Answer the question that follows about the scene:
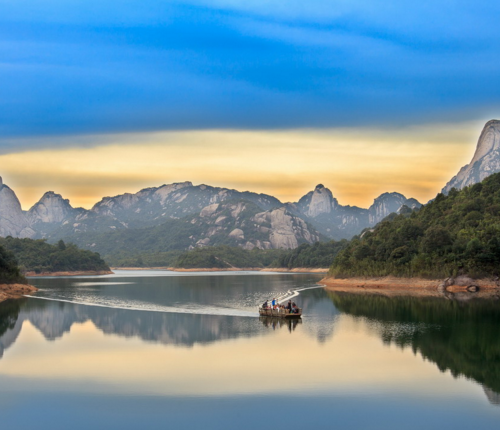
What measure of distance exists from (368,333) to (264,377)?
62.9ft

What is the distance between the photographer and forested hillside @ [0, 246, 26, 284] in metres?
90.7

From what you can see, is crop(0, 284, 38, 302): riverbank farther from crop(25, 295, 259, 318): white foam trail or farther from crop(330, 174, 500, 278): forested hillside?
crop(330, 174, 500, 278): forested hillside

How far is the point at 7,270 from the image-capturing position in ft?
306

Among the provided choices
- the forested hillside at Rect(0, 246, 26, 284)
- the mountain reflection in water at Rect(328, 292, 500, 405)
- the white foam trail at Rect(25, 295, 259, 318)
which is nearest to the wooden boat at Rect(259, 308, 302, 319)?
the white foam trail at Rect(25, 295, 259, 318)

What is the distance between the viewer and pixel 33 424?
2348cm

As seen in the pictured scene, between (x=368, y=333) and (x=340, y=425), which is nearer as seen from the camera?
(x=340, y=425)

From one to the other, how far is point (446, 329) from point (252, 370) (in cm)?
2215

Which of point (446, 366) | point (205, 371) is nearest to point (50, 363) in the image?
point (205, 371)

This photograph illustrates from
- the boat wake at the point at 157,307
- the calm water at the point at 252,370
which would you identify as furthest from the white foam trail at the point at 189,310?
the calm water at the point at 252,370

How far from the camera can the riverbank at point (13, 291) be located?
88.0 m

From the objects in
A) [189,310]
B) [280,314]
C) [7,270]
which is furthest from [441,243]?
[7,270]

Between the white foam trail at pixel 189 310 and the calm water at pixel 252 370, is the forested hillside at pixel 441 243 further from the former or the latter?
the white foam trail at pixel 189 310

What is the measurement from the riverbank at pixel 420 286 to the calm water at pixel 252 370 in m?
25.3

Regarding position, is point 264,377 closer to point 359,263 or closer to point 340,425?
point 340,425
